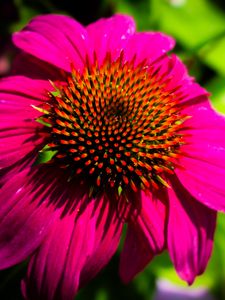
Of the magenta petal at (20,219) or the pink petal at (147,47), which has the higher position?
the pink petal at (147,47)

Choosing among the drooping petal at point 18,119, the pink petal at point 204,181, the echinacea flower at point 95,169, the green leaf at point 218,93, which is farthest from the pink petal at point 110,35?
the green leaf at point 218,93

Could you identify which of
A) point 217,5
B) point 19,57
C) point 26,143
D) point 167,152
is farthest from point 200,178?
point 217,5

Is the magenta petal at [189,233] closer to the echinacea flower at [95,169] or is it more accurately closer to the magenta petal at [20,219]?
the echinacea flower at [95,169]

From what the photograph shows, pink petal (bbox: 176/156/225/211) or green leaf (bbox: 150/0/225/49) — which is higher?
green leaf (bbox: 150/0/225/49)

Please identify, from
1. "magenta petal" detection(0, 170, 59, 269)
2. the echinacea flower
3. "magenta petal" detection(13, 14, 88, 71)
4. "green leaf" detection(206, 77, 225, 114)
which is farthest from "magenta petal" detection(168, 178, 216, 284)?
"green leaf" detection(206, 77, 225, 114)

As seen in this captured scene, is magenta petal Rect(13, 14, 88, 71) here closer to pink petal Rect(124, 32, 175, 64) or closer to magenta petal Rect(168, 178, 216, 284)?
pink petal Rect(124, 32, 175, 64)

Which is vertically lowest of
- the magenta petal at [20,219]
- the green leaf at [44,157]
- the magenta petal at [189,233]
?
the magenta petal at [189,233]
